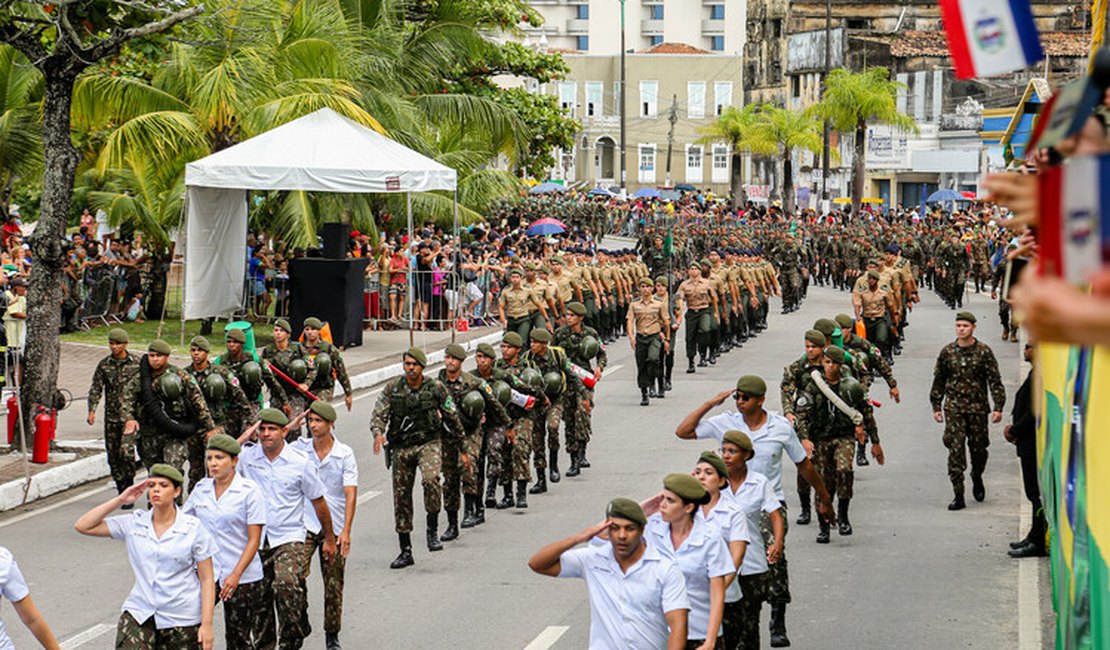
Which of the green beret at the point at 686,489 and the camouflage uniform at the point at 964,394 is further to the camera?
the camouflage uniform at the point at 964,394

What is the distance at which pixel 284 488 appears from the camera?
431 inches

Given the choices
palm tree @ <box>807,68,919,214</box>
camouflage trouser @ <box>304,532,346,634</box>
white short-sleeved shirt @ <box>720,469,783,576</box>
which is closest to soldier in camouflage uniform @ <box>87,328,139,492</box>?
camouflage trouser @ <box>304,532,346,634</box>

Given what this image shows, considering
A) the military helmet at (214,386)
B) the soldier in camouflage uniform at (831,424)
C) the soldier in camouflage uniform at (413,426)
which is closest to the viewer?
the soldier in camouflage uniform at (413,426)

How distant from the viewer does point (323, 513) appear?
11.1 m

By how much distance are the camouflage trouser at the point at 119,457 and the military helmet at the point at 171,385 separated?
80cm

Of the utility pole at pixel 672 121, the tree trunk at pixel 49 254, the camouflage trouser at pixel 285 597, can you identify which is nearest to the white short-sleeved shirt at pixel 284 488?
the camouflage trouser at pixel 285 597

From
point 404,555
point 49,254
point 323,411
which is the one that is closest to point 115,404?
Answer: point 49,254

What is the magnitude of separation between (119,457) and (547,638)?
5.75 meters

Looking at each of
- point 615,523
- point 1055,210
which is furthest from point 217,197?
point 1055,210

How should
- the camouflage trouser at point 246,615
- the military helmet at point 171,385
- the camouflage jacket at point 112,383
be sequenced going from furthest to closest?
the camouflage jacket at point 112,383 → the military helmet at point 171,385 → the camouflage trouser at point 246,615

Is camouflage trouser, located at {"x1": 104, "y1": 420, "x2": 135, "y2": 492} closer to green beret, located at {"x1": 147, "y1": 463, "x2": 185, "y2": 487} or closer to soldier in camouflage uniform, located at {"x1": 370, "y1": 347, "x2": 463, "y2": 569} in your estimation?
soldier in camouflage uniform, located at {"x1": 370, "y1": 347, "x2": 463, "y2": 569}

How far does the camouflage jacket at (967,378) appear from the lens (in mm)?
15680

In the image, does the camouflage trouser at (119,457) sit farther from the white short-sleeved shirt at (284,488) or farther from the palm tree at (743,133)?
the palm tree at (743,133)

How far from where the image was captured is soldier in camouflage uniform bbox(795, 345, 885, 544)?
47.9 ft
